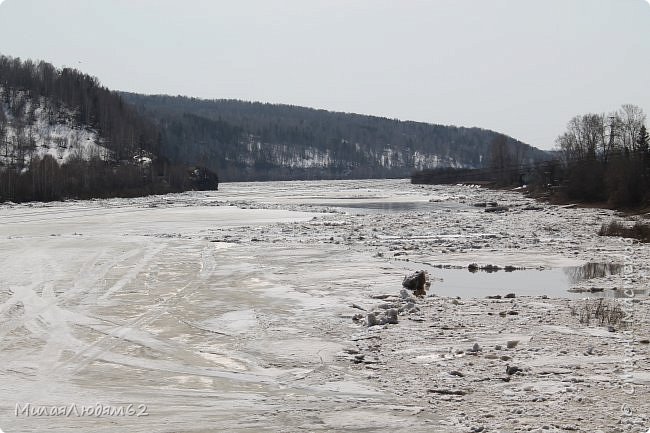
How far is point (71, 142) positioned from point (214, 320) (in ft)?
430

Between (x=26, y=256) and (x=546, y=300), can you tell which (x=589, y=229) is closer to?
(x=546, y=300)

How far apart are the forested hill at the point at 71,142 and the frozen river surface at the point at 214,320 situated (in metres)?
61.3

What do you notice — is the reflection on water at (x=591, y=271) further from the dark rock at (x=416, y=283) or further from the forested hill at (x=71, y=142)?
the forested hill at (x=71, y=142)

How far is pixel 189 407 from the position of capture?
7.85 m

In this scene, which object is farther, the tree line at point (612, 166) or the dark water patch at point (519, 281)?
the tree line at point (612, 166)

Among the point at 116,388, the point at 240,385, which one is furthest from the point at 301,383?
the point at 116,388

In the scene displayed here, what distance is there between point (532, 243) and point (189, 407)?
76.9 feet

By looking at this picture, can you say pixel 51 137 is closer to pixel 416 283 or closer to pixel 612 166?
pixel 612 166

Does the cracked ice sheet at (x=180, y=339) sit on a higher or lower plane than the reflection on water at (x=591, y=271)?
lower

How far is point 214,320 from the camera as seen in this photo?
1298 cm

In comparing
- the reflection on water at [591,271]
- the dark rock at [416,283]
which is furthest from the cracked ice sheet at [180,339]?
the reflection on water at [591,271]

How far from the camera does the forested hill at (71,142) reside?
88.2 meters

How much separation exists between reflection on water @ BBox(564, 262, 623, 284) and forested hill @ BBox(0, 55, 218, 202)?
75.3 meters

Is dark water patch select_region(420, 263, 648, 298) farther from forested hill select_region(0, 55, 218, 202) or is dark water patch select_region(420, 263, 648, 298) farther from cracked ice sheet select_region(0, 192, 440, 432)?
forested hill select_region(0, 55, 218, 202)
